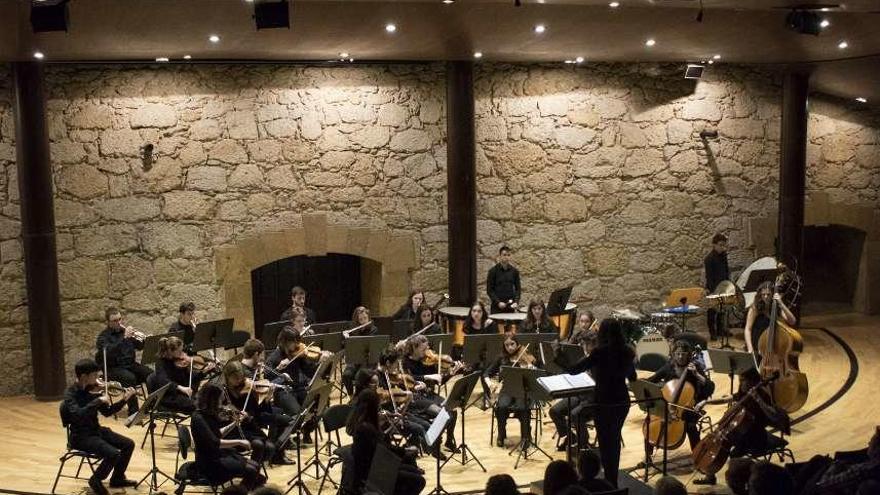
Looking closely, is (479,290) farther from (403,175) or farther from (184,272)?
(184,272)

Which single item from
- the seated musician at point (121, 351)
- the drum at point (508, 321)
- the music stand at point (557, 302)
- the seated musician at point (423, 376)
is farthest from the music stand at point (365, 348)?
the music stand at point (557, 302)

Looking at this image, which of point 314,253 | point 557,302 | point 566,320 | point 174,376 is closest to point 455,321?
point 557,302

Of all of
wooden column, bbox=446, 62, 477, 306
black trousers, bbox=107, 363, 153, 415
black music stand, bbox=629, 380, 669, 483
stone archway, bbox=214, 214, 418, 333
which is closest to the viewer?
black music stand, bbox=629, 380, 669, 483

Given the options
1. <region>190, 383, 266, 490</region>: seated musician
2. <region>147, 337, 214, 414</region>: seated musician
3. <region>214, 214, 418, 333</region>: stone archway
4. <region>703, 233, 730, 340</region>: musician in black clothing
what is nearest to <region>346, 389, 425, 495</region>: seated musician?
<region>190, 383, 266, 490</region>: seated musician

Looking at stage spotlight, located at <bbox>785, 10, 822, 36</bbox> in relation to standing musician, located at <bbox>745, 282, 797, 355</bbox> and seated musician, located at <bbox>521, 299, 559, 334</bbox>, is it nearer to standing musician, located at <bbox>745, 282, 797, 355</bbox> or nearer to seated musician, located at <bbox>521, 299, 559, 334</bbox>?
standing musician, located at <bbox>745, 282, 797, 355</bbox>

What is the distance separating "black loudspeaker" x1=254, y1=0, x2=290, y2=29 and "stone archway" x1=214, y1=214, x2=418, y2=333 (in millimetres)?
→ 4497

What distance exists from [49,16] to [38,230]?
380 cm

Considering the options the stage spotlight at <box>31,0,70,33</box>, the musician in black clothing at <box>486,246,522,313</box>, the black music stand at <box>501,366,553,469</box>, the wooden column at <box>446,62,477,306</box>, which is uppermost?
the stage spotlight at <box>31,0,70,33</box>

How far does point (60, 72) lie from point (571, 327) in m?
6.62

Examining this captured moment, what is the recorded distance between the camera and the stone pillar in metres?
10.9

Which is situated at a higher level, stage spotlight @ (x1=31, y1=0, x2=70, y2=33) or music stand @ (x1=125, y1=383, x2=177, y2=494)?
stage spotlight @ (x1=31, y1=0, x2=70, y2=33)

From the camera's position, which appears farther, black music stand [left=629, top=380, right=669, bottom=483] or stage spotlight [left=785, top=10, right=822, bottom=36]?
stage spotlight [left=785, top=10, right=822, bottom=36]

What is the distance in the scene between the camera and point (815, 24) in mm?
9141

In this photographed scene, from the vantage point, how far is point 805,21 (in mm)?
9086
